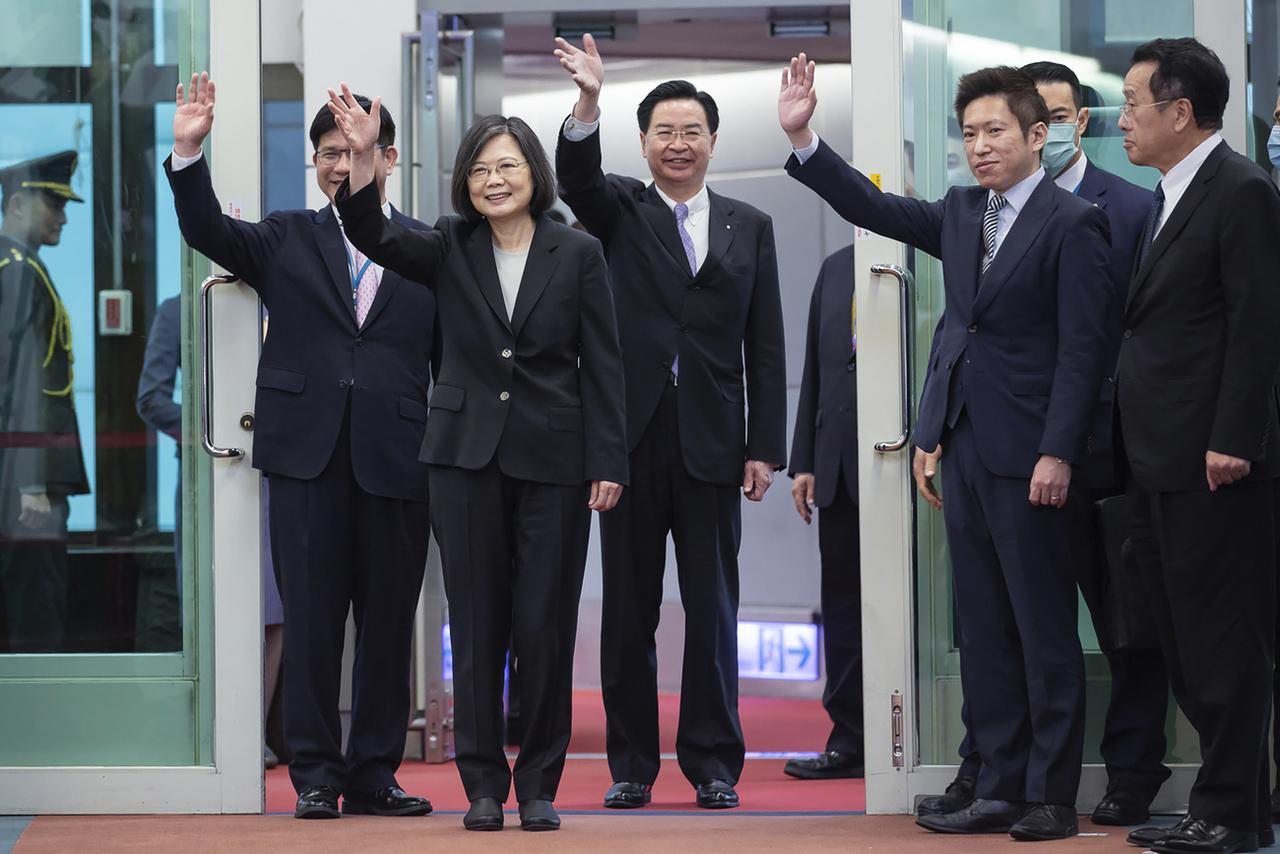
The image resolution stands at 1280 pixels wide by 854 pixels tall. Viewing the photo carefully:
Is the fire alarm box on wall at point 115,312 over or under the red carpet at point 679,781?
over

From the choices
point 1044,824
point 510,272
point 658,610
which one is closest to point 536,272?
point 510,272

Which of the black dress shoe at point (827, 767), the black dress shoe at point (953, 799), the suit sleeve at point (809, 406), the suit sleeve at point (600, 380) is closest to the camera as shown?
the suit sleeve at point (600, 380)

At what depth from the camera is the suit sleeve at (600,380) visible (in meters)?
3.98

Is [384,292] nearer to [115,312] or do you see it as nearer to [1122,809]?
[115,312]

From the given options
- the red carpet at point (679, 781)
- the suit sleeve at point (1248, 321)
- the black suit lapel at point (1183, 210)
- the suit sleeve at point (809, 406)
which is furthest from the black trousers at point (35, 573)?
the suit sleeve at point (1248, 321)

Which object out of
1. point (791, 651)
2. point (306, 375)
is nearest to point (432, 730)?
point (306, 375)

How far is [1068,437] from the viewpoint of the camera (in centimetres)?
374

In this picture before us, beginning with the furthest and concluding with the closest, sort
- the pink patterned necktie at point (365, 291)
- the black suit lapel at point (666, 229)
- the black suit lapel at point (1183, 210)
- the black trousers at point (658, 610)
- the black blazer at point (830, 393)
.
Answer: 1. the black blazer at point (830, 393)
2. the black suit lapel at point (666, 229)
3. the black trousers at point (658, 610)
4. the pink patterned necktie at point (365, 291)
5. the black suit lapel at point (1183, 210)

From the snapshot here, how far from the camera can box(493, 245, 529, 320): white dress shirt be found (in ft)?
13.2

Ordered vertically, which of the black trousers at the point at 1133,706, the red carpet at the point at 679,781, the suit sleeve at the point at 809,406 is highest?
the suit sleeve at the point at 809,406

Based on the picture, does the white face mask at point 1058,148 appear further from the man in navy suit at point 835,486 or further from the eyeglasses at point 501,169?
the eyeglasses at point 501,169

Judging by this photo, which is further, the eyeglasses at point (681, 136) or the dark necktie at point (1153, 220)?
the eyeglasses at point (681, 136)

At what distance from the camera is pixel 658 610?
176 inches

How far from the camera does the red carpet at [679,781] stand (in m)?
4.52
